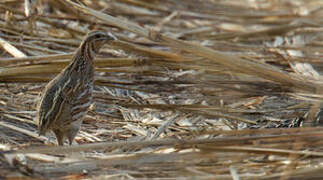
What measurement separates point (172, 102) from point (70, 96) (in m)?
1.34

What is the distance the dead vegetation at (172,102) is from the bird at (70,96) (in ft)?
0.79

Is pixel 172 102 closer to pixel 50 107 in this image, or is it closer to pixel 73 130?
pixel 73 130

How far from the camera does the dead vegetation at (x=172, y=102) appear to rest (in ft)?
15.6

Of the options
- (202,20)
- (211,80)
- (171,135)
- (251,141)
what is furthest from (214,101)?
(202,20)

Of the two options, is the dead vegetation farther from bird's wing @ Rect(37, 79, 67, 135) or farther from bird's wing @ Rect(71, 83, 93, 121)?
bird's wing @ Rect(71, 83, 93, 121)

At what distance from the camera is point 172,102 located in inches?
268

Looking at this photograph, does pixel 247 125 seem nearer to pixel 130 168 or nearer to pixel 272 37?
pixel 130 168

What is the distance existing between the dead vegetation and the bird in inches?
9.5

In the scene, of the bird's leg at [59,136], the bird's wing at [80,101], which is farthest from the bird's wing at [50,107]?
the bird's leg at [59,136]

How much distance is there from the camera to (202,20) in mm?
10594

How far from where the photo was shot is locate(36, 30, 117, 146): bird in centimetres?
561

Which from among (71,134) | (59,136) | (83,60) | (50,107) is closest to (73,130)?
(71,134)

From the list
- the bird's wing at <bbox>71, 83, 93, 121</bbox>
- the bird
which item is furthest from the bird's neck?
the bird's wing at <bbox>71, 83, 93, 121</bbox>

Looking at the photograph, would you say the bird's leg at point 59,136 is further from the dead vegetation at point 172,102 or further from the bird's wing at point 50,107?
the bird's wing at point 50,107
